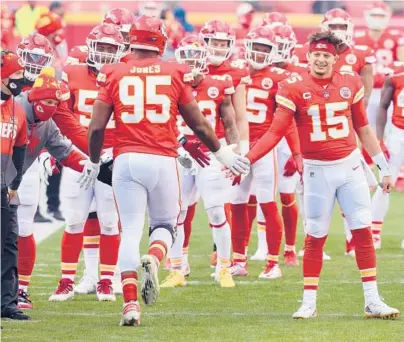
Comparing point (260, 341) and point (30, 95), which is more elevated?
point (30, 95)

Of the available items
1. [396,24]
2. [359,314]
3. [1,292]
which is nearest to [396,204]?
[359,314]

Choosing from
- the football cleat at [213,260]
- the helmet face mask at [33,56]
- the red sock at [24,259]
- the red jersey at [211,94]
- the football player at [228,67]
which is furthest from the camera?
the football cleat at [213,260]

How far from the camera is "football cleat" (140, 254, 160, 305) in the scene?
677 centimetres

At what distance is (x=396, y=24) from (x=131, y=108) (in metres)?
16.8

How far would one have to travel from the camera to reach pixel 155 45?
7.04 metres

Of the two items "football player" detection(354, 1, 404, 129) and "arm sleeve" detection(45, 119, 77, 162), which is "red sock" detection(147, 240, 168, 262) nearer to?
"arm sleeve" detection(45, 119, 77, 162)

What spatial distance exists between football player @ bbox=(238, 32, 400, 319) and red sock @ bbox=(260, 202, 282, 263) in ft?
6.33

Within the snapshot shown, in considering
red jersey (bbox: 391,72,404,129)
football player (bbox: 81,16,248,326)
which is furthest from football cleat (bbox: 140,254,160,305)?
red jersey (bbox: 391,72,404,129)

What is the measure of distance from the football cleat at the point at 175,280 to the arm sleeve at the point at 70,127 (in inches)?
58.7

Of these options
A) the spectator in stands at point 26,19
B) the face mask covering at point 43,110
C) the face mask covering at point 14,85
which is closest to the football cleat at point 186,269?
the face mask covering at point 43,110

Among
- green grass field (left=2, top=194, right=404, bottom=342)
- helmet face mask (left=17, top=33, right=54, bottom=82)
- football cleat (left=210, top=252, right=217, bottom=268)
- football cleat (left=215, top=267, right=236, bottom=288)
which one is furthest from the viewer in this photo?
football cleat (left=210, top=252, right=217, bottom=268)

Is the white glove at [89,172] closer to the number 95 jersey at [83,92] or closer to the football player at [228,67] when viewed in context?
the number 95 jersey at [83,92]

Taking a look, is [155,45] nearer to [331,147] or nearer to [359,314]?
[331,147]

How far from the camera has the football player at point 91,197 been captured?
26.7 feet
